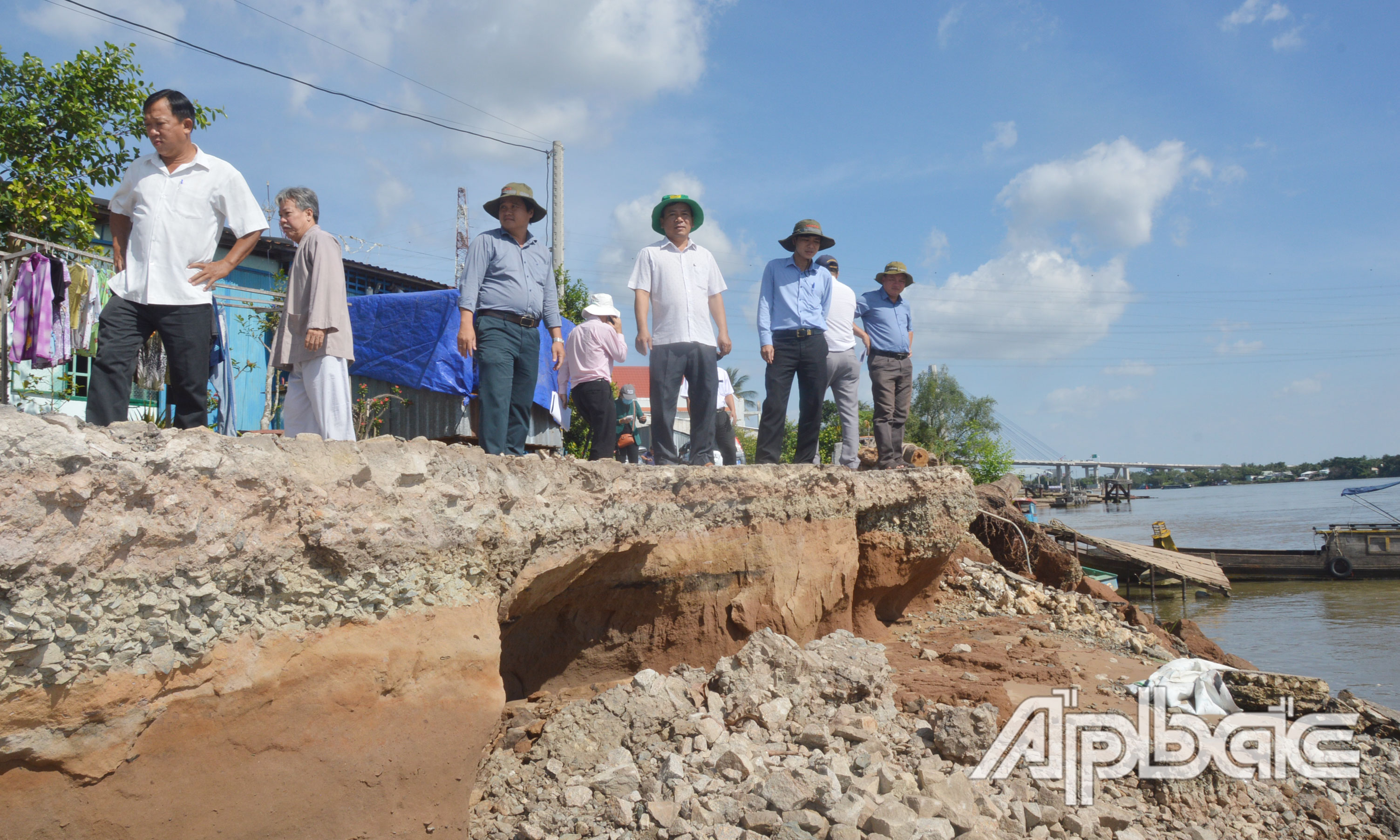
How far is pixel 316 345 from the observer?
337cm

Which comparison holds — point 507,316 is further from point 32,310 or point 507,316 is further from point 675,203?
point 32,310

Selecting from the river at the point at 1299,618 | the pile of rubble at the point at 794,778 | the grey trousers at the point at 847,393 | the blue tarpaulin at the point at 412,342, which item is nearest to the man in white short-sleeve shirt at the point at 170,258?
the pile of rubble at the point at 794,778

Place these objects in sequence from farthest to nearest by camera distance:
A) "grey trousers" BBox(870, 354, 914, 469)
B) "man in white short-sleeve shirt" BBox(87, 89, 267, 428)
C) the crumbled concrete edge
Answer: "grey trousers" BBox(870, 354, 914, 469), "man in white short-sleeve shirt" BBox(87, 89, 267, 428), the crumbled concrete edge

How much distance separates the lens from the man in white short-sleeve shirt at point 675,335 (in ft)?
15.8

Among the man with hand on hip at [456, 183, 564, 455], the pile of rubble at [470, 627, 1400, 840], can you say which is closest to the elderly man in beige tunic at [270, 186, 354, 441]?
the man with hand on hip at [456, 183, 564, 455]

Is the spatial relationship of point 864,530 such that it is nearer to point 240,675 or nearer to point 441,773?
point 441,773

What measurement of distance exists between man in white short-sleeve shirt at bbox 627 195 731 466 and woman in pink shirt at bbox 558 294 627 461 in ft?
1.25

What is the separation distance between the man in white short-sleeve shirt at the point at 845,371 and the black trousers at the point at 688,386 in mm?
1413

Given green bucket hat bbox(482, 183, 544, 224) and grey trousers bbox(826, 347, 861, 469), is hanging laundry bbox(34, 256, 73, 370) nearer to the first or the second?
green bucket hat bbox(482, 183, 544, 224)

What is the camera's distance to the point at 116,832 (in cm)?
220

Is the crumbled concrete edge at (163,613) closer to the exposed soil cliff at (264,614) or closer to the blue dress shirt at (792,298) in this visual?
the exposed soil cliff at (264,614)

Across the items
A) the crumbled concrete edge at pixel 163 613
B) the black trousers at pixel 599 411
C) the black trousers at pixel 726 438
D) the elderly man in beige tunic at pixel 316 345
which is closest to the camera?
the crumbled concrete edge at pixel 163 613

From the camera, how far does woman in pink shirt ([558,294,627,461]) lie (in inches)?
202

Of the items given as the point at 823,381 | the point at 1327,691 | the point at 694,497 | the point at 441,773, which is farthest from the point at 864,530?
the point at 441,773
